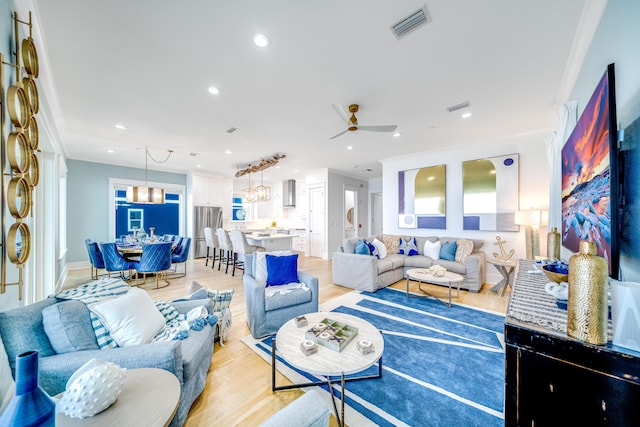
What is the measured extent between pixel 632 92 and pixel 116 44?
350cm

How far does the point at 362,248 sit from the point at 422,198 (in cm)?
208

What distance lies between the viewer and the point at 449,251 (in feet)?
14.6

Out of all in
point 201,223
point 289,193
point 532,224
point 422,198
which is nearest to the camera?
point 532,224

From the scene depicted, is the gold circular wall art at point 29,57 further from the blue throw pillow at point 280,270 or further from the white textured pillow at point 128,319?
the blue throw pillow at point 280,270

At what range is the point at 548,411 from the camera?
827 millimetres

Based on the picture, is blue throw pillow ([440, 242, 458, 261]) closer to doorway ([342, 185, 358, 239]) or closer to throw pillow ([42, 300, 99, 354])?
doorway ([342, 185, 358, 239])

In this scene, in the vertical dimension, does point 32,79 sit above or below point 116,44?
below

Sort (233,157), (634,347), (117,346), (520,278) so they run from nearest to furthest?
(634,347) → (117,346) → (520,278) → (233,157)

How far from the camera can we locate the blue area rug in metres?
1.56

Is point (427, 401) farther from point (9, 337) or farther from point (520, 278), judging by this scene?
point (9, 337)

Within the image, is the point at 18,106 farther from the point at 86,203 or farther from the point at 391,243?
the point at 86,203

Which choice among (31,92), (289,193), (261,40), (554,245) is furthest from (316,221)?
(31,92)

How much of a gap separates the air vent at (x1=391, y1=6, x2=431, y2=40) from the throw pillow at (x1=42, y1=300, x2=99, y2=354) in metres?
2.80

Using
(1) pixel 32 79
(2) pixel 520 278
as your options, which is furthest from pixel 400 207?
(1) pixel 32 79
